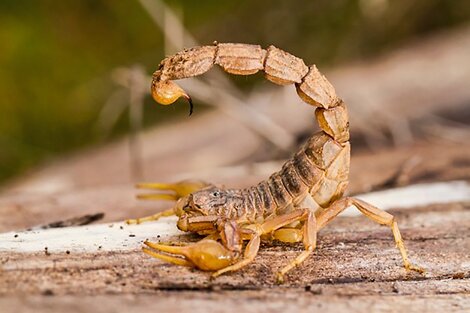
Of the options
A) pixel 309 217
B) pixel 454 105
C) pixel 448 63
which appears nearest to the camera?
pixel 309 217

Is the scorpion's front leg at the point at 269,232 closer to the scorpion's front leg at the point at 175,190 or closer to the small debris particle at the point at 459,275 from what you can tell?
the scorpion's front leg at the point at 175,190

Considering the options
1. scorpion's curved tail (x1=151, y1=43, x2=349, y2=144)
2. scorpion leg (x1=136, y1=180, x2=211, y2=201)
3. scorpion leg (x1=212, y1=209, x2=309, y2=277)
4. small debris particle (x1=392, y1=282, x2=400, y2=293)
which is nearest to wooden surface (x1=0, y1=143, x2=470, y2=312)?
small debris particle (x1=392, y1=282, x2=400, y2=293)

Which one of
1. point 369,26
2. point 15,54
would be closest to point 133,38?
point 15,54

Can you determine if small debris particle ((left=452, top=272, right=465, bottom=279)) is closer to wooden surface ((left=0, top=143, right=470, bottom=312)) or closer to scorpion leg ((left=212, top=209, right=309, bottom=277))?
wooden surface ((left=0, top=143, right=470, bottom=312))

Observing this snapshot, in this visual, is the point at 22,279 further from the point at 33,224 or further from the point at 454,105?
the point at 454,105

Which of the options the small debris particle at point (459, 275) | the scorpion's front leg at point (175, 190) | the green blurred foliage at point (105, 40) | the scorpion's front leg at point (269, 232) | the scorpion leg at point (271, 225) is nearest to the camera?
the scorpion's front leg at point (269, 232)

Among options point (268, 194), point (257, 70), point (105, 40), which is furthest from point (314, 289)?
point (105, 40)

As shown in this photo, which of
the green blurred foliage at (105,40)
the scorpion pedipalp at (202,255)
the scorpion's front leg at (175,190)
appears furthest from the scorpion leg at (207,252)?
the green blurred foliage at (105,40)
